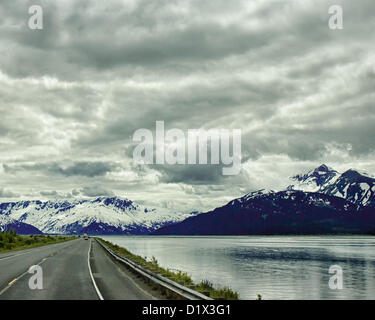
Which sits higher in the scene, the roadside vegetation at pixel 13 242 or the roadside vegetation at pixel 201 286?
the roadside vegetation at pixel 201 286

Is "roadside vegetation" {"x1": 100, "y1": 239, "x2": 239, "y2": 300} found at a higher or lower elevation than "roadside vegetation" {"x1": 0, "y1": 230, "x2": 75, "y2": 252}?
higher

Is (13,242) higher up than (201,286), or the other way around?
(201,286)

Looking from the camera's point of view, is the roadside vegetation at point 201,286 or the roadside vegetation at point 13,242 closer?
the roadside vegetation at point 201,286

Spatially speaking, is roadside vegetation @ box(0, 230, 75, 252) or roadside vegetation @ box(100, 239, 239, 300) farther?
roadside vegetation @ box(0, 230, 75, 252)

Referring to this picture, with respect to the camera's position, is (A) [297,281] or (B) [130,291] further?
(A) [297,281]

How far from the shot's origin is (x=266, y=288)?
34594mm

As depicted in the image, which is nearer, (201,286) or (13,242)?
(201,286)

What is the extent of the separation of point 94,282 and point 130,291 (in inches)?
160
